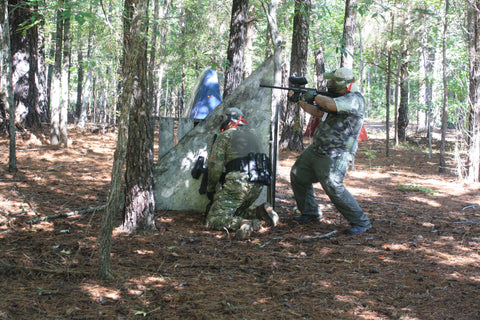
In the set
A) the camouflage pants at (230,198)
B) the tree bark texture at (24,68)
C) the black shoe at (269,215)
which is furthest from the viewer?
the tree bark texture at (24,68)

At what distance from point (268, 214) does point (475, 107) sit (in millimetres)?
6923

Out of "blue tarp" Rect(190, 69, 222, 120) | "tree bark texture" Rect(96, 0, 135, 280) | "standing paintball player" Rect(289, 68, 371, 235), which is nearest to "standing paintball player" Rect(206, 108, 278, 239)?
"standing paintball player" Rect(289, 68, 371, 235)

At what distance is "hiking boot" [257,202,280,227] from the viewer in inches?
210

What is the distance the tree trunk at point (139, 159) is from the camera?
172 inches

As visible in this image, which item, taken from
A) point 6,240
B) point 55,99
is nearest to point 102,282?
point 6,240

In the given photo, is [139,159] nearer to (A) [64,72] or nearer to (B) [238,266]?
(B) [238,266]

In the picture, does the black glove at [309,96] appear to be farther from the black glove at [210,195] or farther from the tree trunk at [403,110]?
the tree trunk at [403,110]

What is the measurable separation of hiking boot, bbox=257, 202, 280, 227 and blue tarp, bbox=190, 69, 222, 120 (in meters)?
4.17

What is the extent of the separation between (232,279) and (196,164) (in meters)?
2.71

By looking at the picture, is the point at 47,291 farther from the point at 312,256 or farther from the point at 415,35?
the point at 415,35

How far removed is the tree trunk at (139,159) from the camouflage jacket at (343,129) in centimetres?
Answer: 224

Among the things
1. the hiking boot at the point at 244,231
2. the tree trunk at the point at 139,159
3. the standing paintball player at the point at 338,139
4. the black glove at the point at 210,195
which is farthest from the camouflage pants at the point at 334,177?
the tree trunk at the point at 139,159

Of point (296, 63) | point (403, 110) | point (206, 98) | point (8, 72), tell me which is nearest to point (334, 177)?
point (206, 98)

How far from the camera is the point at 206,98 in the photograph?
9.35 metres
